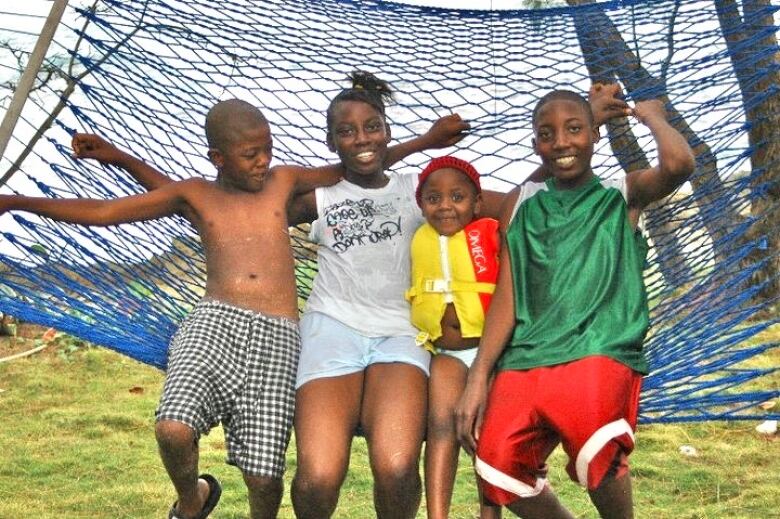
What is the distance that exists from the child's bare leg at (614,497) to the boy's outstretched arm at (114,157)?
110cm

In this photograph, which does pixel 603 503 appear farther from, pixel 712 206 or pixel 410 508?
pixel 712 206

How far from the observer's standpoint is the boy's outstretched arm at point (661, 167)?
204cm

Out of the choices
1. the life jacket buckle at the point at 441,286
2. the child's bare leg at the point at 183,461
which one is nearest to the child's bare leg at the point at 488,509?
the life jacket buckle at the point at 441,286

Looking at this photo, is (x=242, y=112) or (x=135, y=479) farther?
(x=135, y=479)

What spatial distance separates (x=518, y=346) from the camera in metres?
2.06

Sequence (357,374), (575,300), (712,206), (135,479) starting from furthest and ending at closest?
(135,479), (712,206), (357,374), (575,300)

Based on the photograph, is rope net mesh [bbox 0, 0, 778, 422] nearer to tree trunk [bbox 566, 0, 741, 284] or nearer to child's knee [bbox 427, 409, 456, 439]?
tree trunk [bbox 566, 0, 741, 284]

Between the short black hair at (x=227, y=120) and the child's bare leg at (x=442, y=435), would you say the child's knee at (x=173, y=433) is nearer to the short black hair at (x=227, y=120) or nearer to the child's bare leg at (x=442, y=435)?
the child's bare leg at (x=442, y=435)

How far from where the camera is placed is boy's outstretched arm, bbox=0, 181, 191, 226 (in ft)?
7.33

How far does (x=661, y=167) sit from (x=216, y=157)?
875mm

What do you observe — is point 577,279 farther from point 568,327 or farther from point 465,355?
point 465,355

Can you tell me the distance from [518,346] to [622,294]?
0.20 m

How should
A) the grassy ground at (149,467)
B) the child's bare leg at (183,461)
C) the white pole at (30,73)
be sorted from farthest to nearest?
the grassy ground at (149,467) → the white pole at (30,73) → the child's bare leg at (183,461)

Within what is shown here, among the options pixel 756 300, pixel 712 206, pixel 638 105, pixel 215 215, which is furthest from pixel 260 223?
pixel 756 300
